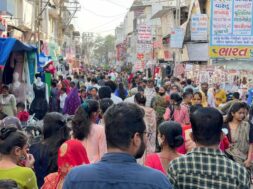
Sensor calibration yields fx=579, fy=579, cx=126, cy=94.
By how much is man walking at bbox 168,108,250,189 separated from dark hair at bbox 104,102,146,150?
80cm

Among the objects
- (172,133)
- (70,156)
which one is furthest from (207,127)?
(70,156)

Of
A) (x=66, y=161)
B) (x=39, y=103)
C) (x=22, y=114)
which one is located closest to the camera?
(x=66, y=161)

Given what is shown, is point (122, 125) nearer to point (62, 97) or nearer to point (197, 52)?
point (62, 97)

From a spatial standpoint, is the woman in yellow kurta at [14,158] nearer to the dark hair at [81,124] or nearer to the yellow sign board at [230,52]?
the dark hair at [81,124]

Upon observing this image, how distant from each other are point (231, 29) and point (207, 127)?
54.7 ft

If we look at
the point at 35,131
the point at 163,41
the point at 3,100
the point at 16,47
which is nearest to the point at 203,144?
the point at 35,131

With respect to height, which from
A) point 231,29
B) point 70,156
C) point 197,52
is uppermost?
point 231,29

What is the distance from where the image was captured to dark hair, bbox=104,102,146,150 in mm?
A: 2998

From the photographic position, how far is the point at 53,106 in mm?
15273

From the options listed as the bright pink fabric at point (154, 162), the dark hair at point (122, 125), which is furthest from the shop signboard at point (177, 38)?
the dark hair at point (122, 125)

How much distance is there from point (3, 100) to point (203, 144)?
854 centimetres

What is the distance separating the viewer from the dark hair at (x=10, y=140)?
177 inches

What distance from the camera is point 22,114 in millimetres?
11141

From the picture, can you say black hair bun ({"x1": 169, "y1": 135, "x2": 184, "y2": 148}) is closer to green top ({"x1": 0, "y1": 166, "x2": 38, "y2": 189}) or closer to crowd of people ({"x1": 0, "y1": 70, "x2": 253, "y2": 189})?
crowd of people ({"x1": 0, "y1": 70, "x2": 253, "y2": 189})
